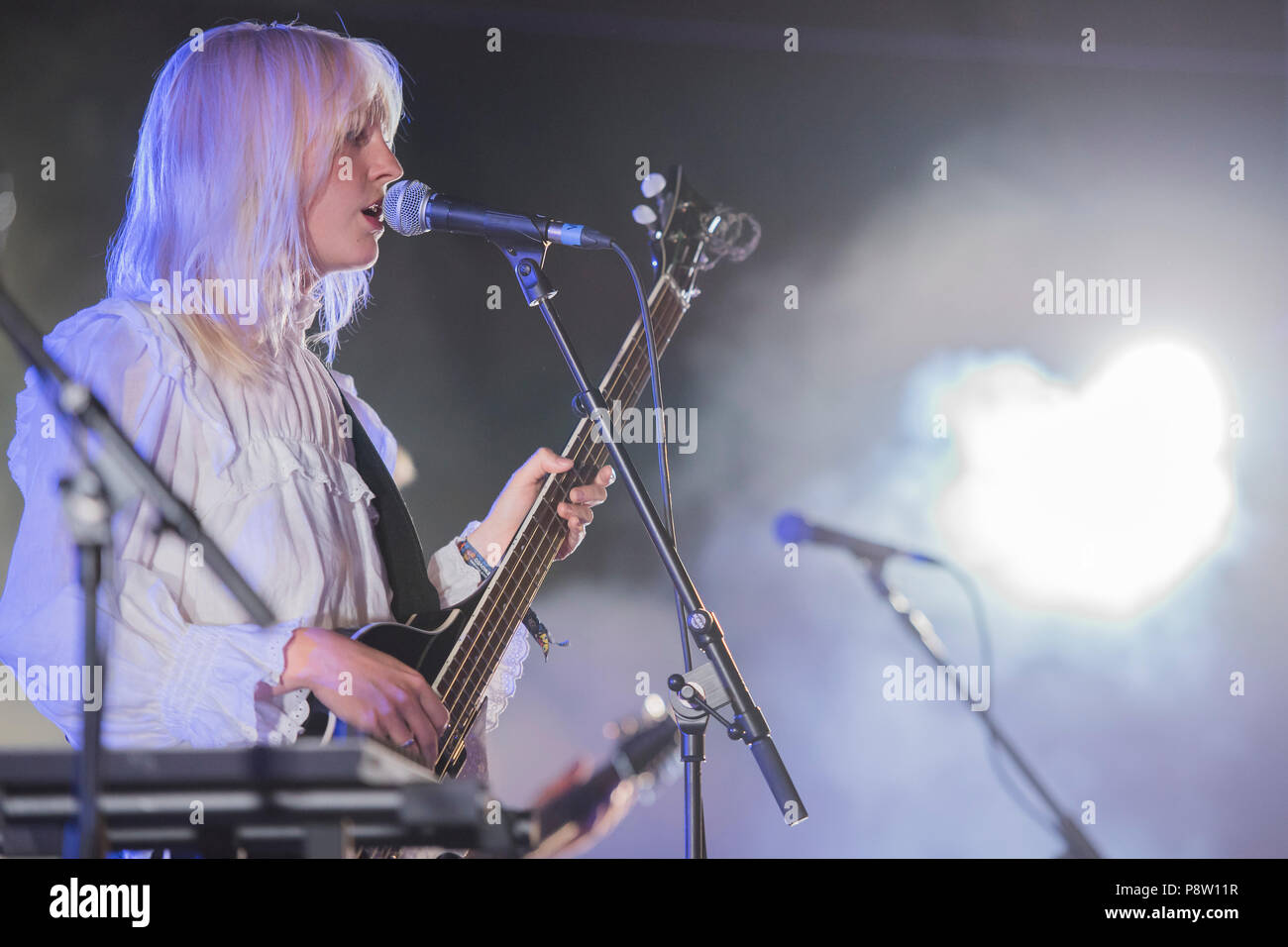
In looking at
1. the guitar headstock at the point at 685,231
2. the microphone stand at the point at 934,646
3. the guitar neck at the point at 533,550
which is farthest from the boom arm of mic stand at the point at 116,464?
the microphone stand at the point at 934,646

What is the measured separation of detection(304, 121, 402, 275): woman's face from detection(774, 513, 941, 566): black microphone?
1072 millimetres

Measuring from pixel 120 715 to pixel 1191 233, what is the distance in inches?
102

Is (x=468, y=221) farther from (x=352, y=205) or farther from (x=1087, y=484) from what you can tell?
(x=1087, y=484)

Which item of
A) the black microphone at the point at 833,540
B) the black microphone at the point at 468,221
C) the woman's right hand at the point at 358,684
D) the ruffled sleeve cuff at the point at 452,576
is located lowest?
the woman's right hand at the point at 358,684

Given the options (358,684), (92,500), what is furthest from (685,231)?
(92,500)

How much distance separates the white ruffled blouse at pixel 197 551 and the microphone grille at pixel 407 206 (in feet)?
1.16

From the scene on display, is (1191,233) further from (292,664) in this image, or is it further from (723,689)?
(292,664)

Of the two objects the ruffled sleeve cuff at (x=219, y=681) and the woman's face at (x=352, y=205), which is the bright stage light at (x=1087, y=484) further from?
the ruffled sleeve cuff at (x=219, y=681)

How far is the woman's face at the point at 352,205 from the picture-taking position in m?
2.36

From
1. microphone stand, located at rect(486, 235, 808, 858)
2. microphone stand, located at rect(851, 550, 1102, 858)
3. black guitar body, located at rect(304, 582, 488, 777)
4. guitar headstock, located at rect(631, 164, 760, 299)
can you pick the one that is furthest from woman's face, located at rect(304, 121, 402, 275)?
microphone stand, located at rect(851, 550, 1102, 858)

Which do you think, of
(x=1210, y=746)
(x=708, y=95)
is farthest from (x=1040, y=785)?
(x=708, y=95)

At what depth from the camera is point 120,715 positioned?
203cm

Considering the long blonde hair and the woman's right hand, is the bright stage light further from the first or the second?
the long blonde hair

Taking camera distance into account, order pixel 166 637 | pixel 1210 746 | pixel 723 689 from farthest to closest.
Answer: pixel 1210 746, pixel 723 689, pixel 166 637
